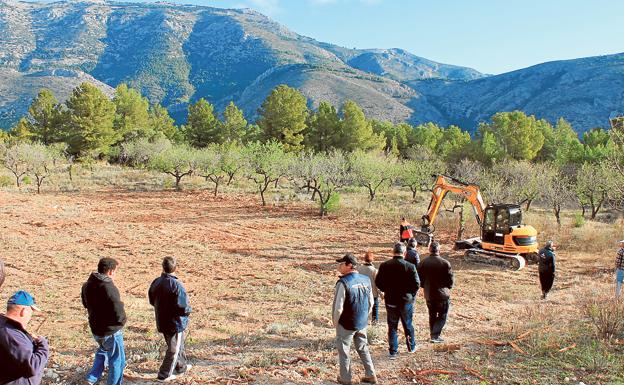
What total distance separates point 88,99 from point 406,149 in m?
34.7

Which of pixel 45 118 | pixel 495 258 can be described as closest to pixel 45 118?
pixel 45 118

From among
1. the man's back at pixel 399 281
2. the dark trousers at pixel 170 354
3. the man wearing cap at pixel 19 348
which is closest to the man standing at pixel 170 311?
the dark trousers at pixel 170 354

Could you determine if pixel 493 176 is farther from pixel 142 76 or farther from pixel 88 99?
pixel 142 76

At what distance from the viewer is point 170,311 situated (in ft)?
19.0

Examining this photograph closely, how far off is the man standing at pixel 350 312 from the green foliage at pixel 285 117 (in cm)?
3941

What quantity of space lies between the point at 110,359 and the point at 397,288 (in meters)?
3.96

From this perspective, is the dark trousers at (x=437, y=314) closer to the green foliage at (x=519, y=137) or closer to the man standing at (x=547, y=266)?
the man standing at (x=547, y=266)

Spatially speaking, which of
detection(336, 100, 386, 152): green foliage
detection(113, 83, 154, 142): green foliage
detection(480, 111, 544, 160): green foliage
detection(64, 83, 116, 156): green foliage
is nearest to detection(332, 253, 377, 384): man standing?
detection(336, 100, 386, 152): green foliage

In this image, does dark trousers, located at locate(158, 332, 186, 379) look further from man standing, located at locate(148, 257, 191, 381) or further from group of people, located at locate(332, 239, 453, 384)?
group of people, located at locate(332, 239, 453, 384)

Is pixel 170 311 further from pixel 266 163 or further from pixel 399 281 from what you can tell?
pixel 266 163

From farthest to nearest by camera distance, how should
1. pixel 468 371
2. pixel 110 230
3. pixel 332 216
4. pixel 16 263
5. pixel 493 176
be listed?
1. pixel 493 176
2. pixel 332 216
3. pixel 110 230
4. pixel 16 263
5. pixel 468 371

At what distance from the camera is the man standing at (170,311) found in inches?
227

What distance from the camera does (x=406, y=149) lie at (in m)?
54.0

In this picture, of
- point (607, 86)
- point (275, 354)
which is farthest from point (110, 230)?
point (607, 86)
